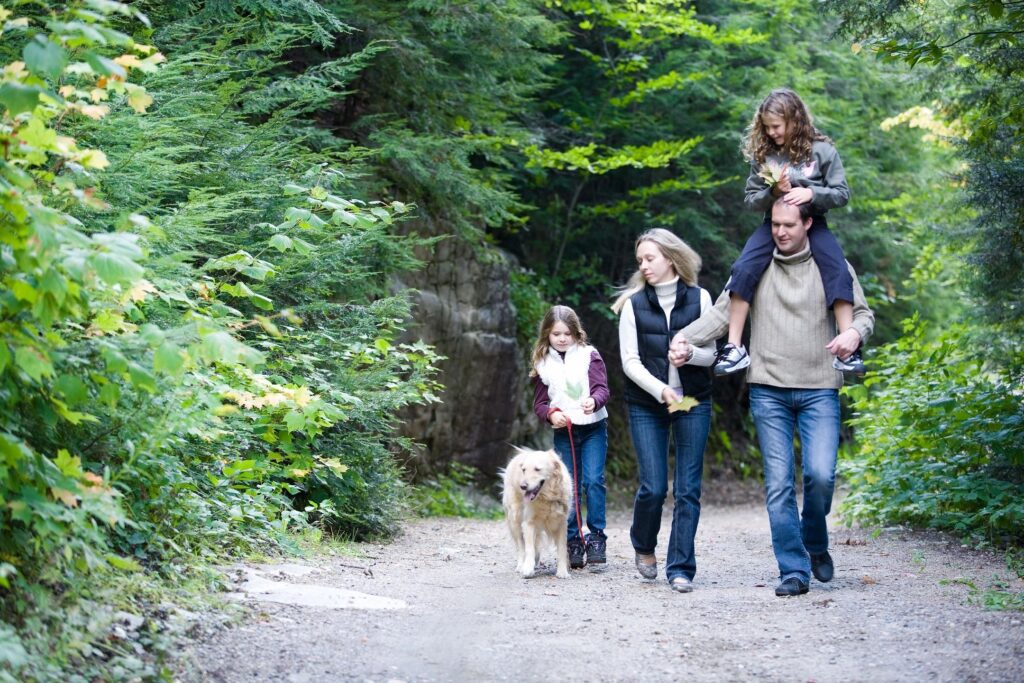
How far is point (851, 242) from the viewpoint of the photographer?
2138 centimetres

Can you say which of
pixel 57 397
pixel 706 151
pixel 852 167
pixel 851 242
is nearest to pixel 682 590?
pixel 57 397

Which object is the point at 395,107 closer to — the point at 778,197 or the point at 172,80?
the point at 172,80

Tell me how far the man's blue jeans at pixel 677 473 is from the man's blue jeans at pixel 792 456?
45cm

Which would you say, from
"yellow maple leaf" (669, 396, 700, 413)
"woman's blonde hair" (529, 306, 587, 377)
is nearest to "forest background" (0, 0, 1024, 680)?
"woman's blonde hair" (529, 306, 587, 377)

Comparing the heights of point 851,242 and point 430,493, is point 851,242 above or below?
above

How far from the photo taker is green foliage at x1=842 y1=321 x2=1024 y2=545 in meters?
8.39

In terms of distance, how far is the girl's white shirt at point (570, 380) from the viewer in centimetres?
822

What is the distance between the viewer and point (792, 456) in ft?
21.5

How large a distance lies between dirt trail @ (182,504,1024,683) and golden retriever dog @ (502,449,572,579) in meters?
0.20

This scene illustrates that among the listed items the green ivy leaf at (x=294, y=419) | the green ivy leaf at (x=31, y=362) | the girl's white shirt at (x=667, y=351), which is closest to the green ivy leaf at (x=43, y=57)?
the green ivy leaf at (x=31, y=362)

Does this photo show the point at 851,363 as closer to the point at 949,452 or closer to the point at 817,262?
the point at 817,262

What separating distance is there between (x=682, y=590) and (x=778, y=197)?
103 inches

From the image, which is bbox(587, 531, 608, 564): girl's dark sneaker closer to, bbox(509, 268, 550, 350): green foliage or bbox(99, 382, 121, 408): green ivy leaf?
bbox(99, 382, 121, 408): green ivy leaf

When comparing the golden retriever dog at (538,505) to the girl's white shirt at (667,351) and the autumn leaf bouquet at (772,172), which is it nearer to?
the girl's white shirt at (667,351)
